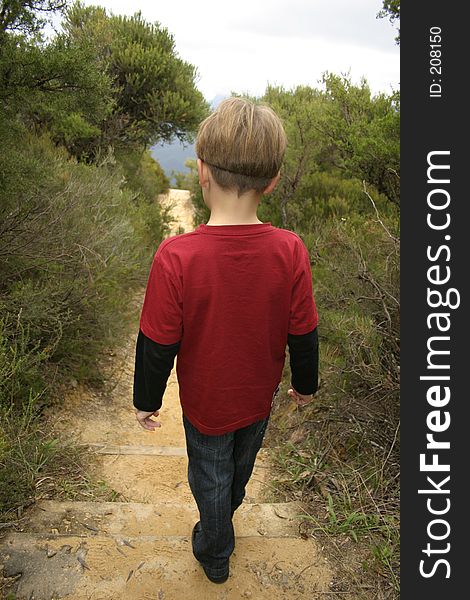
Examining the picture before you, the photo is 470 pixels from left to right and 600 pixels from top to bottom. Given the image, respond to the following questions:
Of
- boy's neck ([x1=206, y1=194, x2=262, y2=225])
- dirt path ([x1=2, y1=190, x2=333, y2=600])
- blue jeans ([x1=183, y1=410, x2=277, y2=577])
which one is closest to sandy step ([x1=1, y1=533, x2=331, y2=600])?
dirt path ([x1=2, y1=190, x2=333, y2=600])

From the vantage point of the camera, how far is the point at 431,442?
2.02 m

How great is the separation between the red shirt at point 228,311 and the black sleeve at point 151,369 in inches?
1.7

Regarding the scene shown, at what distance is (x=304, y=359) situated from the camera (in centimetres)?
194

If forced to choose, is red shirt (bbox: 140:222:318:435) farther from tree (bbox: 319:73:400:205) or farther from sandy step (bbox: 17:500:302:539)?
tree (bbox: 319:73:400:205)

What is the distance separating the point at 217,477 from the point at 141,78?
11636 millimetres

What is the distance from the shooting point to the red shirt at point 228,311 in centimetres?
161

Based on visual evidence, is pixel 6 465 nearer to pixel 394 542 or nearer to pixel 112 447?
pixel 112 447

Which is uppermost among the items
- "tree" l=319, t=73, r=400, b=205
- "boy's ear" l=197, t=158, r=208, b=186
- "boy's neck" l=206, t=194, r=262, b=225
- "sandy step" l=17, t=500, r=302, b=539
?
"tree" l=319, t=73, r=400, b=205

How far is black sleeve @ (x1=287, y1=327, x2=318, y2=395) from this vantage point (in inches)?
74.0

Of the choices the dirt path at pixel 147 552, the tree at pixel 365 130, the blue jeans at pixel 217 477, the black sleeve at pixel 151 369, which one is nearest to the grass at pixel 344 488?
the dirt path at pixel 147 552

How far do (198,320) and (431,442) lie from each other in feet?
3.75

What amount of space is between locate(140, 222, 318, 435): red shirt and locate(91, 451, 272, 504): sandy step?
5.11ft

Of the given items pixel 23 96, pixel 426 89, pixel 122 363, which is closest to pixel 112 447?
pixel 122 363

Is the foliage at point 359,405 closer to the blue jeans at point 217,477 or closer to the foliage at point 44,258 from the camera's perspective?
the blue jeans at point 217,477
